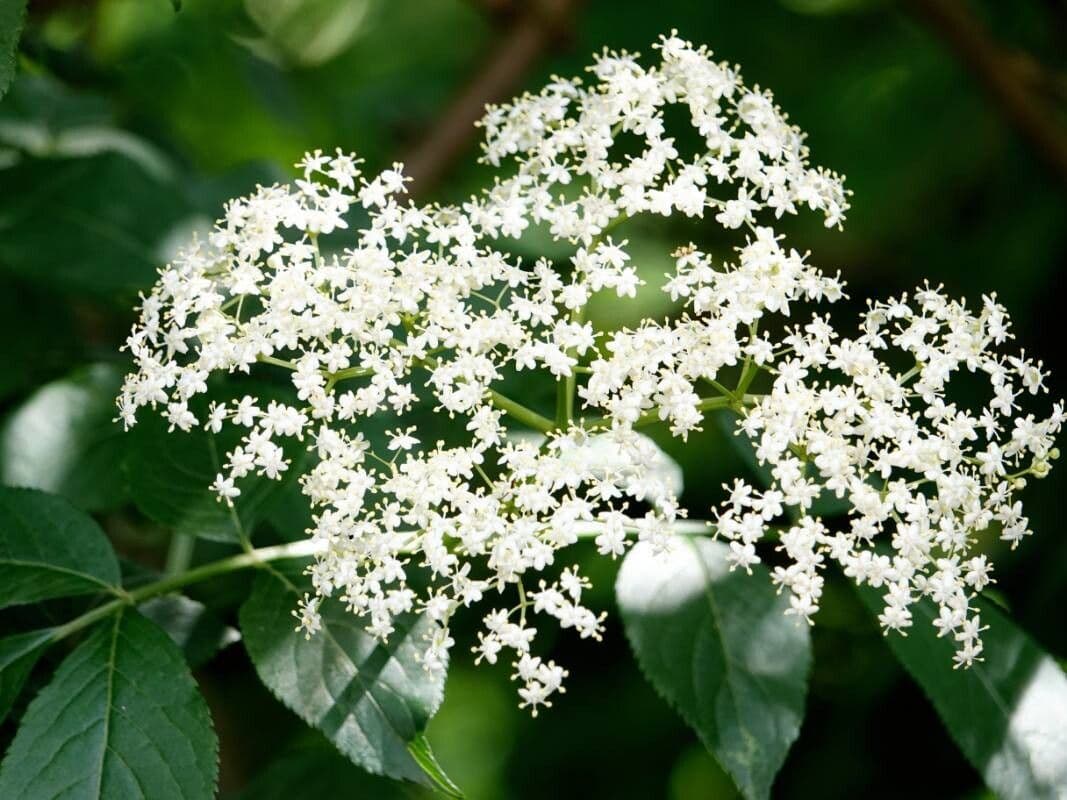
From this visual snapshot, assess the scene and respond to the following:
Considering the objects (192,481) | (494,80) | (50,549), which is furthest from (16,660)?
(494,80)

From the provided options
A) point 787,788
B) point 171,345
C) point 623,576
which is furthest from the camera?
point 787,788

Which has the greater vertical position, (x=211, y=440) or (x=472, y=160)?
(x=472, y=160)

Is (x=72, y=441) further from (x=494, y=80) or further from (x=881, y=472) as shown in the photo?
(x=494, y=80)

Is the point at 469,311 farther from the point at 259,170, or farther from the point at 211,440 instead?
the point at 259,170

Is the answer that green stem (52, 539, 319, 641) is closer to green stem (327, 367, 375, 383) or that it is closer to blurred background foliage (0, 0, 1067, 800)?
blurred background foliage (0, 0, 1067, 800)

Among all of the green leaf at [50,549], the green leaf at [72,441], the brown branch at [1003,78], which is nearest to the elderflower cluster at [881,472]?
the green leaf at [50,549]

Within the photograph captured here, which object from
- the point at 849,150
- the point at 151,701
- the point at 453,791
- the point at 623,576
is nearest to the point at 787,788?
the point at 623,576

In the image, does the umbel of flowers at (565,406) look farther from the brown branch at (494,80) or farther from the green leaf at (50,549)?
the brown branch at (494,80)
